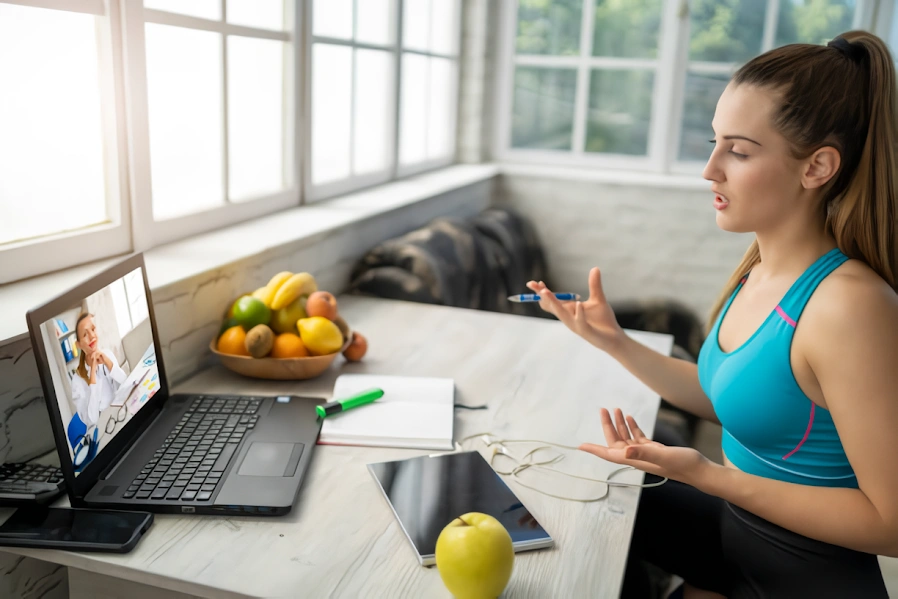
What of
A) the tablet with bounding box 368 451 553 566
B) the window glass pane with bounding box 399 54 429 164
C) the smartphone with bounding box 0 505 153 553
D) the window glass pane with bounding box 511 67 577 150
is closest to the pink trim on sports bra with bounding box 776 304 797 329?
the tablet with bounding box 368 451 553 566

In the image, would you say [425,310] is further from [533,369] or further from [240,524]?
[240,524]

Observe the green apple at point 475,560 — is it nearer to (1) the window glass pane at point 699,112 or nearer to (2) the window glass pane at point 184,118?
(2) the window glass pane at point 184,118

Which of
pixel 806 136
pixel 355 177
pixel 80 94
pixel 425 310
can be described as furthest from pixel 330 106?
pixel 806 136

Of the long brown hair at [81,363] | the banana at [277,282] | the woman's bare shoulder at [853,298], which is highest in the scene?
the woman's bare shoulder at [853,298]

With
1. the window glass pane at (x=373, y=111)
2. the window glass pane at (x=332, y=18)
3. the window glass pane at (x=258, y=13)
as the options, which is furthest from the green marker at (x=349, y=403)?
the window glass pane at (x=373, y=111)

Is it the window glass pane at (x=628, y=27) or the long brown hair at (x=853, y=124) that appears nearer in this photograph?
the long brown hair at (x=853, y=124)

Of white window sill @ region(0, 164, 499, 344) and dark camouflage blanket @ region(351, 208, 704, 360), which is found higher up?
white window sill @ region(0, 164, 499, 344)

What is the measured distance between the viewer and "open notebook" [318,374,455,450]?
4.16ft

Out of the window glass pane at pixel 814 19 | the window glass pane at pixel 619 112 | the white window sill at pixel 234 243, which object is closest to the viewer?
the white window sill at pixel 234 243

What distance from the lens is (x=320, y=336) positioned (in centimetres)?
149

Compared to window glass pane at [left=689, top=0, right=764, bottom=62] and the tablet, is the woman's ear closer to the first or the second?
the tablet

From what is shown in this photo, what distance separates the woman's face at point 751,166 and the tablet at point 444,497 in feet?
1.71

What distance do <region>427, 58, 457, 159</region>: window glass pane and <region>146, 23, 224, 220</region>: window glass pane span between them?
1544 mm

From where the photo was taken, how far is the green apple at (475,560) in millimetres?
846
